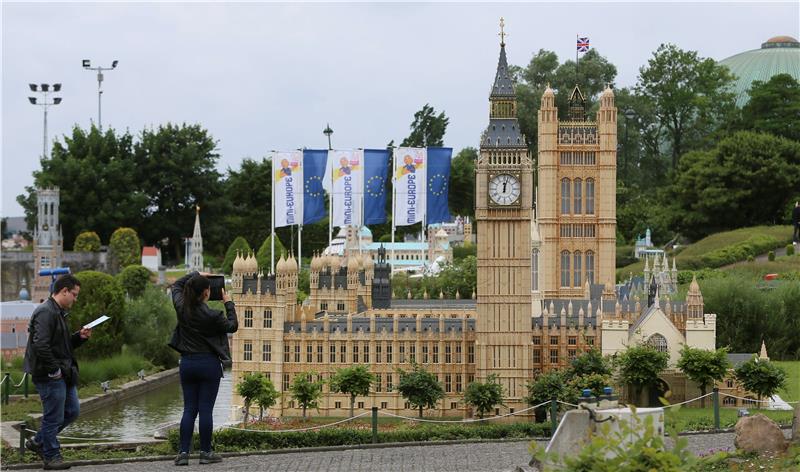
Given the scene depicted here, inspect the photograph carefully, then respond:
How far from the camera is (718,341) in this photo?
54062mm

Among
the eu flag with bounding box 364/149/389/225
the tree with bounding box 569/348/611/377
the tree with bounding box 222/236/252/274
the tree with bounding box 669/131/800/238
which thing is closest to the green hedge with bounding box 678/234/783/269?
the tree with bounding box 669/131/800/238

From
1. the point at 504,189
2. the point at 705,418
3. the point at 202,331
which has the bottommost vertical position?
the point at 705,418

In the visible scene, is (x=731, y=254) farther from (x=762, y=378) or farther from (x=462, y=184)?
(x=762, y=378)

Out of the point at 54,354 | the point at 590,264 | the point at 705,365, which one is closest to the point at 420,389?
the point at 705,365

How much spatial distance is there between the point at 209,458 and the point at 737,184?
66.7m

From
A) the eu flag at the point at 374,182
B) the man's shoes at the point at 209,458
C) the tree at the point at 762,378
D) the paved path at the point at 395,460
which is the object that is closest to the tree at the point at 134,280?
the eu flag at the point at 374,182

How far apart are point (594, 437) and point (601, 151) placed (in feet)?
175

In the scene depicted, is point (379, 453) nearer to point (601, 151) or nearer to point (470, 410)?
point (470, 410)

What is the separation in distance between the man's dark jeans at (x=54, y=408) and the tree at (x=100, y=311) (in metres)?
34.6

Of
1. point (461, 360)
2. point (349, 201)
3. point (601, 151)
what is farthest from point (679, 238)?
point (461, 360)

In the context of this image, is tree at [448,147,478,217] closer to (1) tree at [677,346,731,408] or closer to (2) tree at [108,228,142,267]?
(2) tree at [108,228,142,267]

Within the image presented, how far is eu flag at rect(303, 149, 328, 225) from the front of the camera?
6197 cm

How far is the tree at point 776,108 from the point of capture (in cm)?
9100

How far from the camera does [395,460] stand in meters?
22.6
